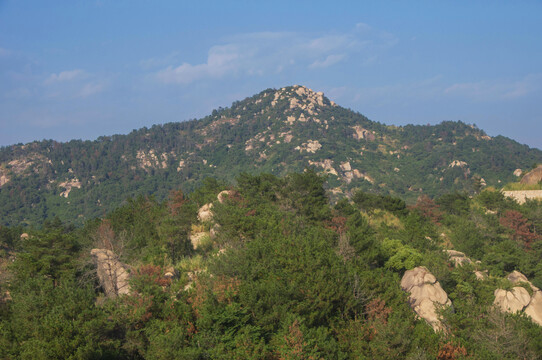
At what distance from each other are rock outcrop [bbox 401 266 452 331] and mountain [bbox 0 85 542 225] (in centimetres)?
9988

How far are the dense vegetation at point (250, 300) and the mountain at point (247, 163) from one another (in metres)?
99.9

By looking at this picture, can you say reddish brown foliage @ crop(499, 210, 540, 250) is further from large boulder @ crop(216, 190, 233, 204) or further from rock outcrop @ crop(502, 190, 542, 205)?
large boulder @ crop(216, 190, 233, 204)

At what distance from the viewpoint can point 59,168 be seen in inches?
6545

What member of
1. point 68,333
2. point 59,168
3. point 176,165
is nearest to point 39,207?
point 59,168

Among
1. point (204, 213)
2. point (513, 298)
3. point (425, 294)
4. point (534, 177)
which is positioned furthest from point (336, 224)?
point (534, 177)

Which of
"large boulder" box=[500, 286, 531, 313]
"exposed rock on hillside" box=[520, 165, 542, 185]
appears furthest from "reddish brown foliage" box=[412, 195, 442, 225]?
"large boulder" box=[500, 286, 531, 313]

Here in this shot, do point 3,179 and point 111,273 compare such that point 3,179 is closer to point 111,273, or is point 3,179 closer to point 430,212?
point 430,212

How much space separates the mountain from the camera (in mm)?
143125

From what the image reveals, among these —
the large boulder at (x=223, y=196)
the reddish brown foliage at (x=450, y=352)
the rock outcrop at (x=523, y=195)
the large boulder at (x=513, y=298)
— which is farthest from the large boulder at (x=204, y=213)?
the rock outcrop at (x=523, y=195)

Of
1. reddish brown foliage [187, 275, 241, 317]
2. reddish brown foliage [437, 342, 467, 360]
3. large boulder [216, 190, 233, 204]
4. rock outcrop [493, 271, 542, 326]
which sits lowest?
rock outcrop [493, 271, 542, 326]

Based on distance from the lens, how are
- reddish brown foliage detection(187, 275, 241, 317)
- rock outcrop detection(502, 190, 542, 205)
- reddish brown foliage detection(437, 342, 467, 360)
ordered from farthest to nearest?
1. rock outcrop detection(502, 190, 542, 205)
2. reddish brown foliage detection(437, 342, 467, 360)
3. reddish brown foliage detection(187, 275, 241, 317)

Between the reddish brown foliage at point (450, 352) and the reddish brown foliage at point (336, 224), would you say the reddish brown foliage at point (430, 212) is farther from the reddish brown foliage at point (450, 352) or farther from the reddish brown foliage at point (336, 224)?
the reddish brown foliage at point (450, 352)

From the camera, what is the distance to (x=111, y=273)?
24.3 m

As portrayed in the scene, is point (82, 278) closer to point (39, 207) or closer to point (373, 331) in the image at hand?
point (373, 331)
